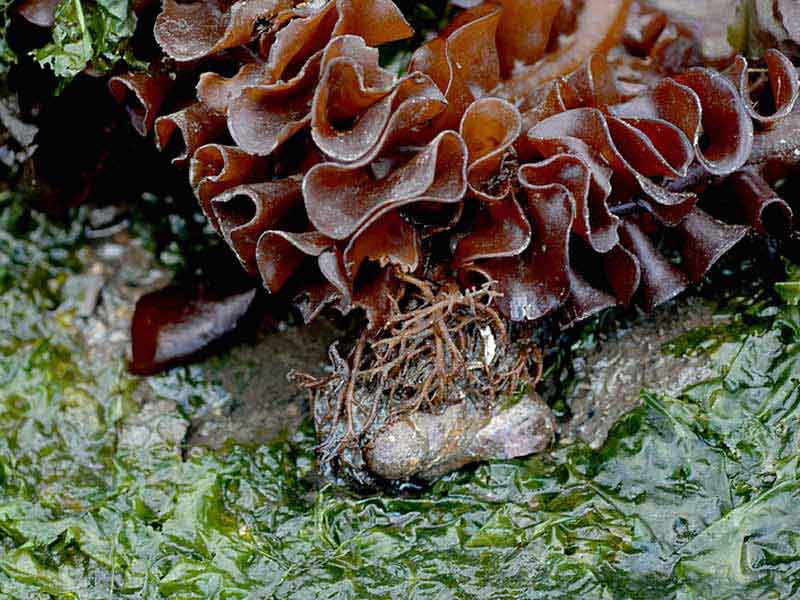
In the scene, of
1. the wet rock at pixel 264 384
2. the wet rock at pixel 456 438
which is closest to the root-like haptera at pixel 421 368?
the wet rock at pixel 456 438

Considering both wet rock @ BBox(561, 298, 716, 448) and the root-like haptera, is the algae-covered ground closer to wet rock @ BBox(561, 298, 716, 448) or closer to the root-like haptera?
wet rock @ BBox(561, 298, 716, 448)

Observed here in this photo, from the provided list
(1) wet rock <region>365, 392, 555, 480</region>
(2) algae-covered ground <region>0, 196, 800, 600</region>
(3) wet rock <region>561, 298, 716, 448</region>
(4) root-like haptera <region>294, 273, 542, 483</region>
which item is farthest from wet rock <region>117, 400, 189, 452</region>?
(3) wet rock <region>561, 298, 716, 448</region>

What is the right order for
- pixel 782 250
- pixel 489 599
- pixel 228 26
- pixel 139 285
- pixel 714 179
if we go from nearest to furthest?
1. pixel 489 599
2. pixel 228 26
3. pixel 714 179
4. pixel 782 250
5. pixel 139 285

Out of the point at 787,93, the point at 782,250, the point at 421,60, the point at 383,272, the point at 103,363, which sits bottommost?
the point at 103,363

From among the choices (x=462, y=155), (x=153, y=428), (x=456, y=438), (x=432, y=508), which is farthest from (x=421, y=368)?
(x=153, y=428)

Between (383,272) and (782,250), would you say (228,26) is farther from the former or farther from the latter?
(782,250)

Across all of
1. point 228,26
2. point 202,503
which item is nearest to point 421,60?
point 228,26
